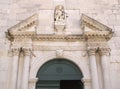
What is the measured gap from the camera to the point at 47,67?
9445 mm

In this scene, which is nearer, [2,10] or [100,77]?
[100,77]

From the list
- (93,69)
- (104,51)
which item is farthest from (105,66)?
(104,51)

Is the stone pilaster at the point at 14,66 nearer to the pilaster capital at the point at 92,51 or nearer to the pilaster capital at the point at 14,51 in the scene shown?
the pilaster capital at the point at 14,51

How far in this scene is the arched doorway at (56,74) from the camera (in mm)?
9141

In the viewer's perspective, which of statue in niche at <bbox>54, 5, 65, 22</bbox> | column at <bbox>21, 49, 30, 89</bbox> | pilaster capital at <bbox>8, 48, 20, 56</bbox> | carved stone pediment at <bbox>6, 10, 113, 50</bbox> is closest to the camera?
column at <bbox>21, 49, 30, 89</bbox>

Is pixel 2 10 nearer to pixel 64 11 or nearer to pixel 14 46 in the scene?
pixel 14 46

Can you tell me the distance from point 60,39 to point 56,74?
143 centimetres

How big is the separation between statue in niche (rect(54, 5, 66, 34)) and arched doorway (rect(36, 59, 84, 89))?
1.30 m

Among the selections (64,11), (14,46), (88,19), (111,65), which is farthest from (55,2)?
(111,65)

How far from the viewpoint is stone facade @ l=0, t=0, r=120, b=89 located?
9016mm

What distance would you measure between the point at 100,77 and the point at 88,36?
5.53 ft

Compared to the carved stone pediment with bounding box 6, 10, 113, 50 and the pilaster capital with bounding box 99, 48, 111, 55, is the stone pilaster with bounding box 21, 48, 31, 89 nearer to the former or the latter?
the carved stone pediment with bounding box 6, 10, 113, 50

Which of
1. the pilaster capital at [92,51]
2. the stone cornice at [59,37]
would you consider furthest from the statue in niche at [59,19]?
the pilaster capital at [92,51]

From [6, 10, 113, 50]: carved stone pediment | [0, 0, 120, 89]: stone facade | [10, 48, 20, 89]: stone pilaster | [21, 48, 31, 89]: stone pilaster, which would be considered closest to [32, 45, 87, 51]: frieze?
[0, 0, 120, 89]: stone facade
